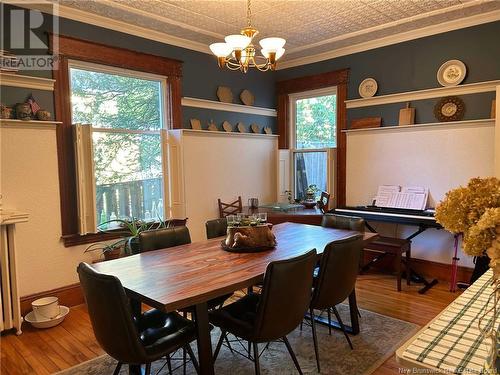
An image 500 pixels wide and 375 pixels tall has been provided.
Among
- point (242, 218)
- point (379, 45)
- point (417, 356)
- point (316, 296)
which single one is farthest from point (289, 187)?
point (417, 356)

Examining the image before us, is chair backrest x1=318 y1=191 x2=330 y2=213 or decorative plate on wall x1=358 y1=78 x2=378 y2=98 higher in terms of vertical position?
decorative plate on wall x1=358 y1=78 x2=378 y2=98

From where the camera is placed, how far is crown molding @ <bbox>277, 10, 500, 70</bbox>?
A: 385 cm

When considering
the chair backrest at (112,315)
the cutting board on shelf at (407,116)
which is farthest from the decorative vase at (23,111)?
the cutting board on shelf at (407,116)

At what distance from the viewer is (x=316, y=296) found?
2.44 m

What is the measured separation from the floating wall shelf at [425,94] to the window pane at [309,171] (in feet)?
2.92

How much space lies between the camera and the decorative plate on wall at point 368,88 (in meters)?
4.70

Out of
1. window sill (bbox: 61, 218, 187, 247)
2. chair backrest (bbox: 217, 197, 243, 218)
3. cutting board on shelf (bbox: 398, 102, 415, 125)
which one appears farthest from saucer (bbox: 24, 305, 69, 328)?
cutting board on shelf (bbox: 398, 102, 415, 125)

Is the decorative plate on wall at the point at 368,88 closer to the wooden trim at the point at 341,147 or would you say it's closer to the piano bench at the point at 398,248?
the wooden trim at the point at 341,147

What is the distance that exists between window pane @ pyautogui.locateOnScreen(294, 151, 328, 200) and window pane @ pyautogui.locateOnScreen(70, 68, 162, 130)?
2.27 metres

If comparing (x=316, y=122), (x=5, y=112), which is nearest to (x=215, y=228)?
(x=5, y=112)

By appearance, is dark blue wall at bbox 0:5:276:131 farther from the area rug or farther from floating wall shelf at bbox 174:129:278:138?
the area rug

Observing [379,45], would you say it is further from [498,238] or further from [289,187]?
[498,238]

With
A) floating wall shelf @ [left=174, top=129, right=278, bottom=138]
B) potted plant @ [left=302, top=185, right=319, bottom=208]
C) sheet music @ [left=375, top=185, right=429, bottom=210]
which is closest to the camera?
sheet music @ [left=375, top=185, right=429, bottom=210]

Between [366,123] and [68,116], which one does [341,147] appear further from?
[68,116]
